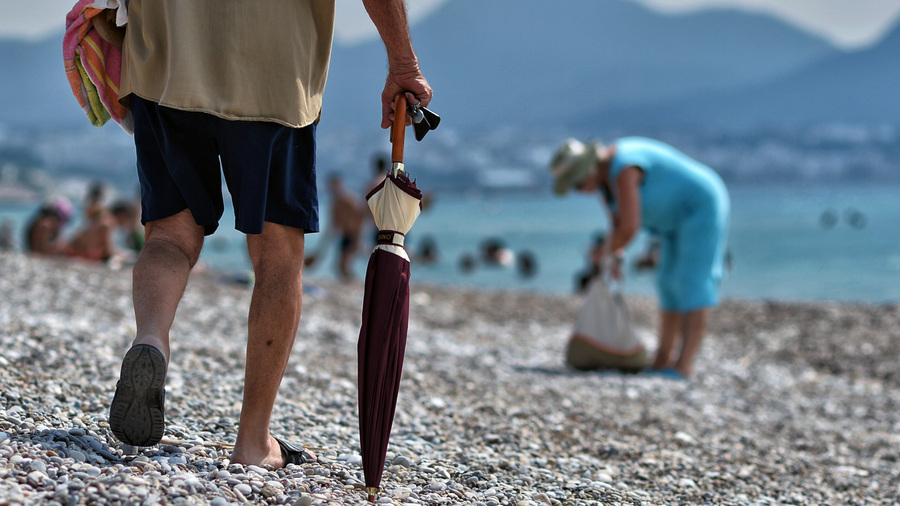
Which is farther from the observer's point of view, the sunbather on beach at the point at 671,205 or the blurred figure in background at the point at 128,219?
the blurred figure in background at the point at 128,219

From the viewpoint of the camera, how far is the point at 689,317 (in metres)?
6.26

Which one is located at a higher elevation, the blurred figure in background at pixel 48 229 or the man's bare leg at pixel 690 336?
the man's bare leg at pixel 690 336

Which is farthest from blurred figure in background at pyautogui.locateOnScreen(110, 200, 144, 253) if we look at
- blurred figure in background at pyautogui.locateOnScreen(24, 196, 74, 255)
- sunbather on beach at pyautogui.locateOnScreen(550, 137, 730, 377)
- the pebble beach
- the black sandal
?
the black sandal

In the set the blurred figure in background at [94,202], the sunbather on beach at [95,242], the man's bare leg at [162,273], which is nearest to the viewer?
the man's bare leg at [162,273]

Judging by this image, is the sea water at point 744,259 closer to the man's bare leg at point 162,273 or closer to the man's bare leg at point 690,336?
the man's bare leg at point 690,336

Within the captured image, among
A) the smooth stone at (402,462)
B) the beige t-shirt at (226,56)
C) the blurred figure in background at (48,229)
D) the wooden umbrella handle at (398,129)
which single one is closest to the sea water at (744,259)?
the blurred figure in background at (48,229)

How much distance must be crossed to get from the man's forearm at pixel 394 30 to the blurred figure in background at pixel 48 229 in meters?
10.9

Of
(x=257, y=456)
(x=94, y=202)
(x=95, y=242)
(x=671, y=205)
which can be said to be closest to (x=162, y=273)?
(x=257, y=456)

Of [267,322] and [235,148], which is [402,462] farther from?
[235,148]

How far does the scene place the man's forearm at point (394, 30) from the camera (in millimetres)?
2406

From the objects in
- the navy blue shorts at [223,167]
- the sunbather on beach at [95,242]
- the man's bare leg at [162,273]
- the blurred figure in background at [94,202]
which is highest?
the navy blue shorts at [223,167]

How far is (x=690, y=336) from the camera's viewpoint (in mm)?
6285

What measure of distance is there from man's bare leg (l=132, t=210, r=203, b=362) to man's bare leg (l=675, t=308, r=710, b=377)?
461 centimetres

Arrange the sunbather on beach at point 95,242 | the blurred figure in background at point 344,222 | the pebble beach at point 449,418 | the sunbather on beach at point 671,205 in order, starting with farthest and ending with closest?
the blurred figure in background at point 344,222 → the sunbather on beach at point 95,242 → the sunbather on beach at point 671,205 → the pebble beach at point 449,418
